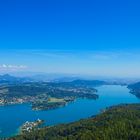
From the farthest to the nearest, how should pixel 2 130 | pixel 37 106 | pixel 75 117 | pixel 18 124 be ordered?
1. pixel 37 106
2. pixel 75 117
3. pixel 18 124
4. pixel 2 130

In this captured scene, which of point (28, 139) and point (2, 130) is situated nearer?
point (28, 139)

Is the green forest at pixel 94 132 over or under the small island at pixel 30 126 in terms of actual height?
over

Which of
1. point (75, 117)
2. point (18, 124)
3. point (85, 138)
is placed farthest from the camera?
point (75, 117)

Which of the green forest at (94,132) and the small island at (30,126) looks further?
the small island at (30,126)

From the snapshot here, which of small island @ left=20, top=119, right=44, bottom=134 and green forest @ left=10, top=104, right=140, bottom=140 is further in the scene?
small island @ left=20, top=119, right=44, bottom=134

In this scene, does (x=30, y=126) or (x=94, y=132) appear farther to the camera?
(x=30, y=126)

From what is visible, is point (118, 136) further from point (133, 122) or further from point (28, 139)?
point (28, 139)

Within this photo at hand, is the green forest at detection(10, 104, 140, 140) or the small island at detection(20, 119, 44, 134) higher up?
the green forest at detection(10, 104, 140, 140)

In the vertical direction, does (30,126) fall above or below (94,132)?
below

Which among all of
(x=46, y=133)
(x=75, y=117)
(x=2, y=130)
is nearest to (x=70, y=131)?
(x=46, y=133)

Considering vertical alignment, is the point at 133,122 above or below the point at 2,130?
above
